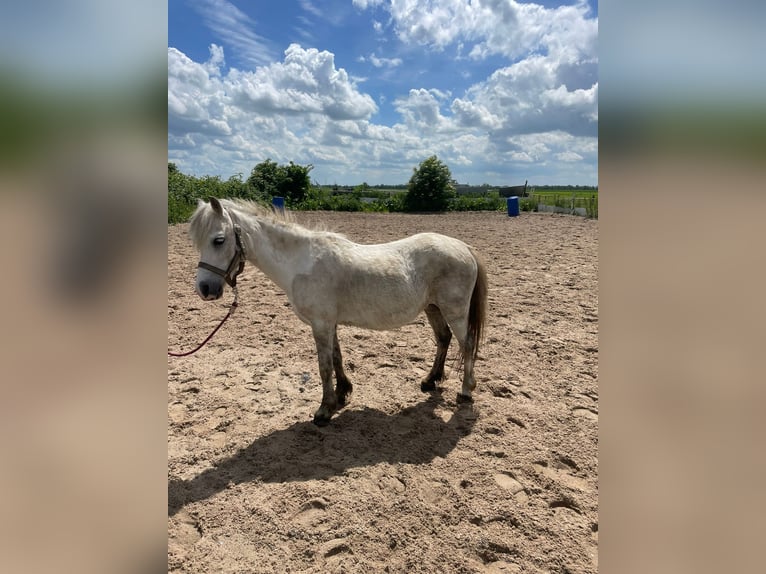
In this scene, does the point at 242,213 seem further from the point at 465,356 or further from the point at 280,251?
the point at 465,356

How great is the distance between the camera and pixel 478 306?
3.96 metres

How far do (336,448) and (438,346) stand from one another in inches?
60.6

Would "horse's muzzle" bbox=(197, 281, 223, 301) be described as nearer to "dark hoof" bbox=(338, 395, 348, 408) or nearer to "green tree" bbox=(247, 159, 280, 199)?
"dark hoof" bbox=(338, 395, 348, 408)

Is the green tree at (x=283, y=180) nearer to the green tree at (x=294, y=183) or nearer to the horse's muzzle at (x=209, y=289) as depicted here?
the green tree at (x=294, y=183)

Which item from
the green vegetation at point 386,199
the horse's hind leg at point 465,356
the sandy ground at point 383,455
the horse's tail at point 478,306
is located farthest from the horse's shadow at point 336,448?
the green vegetation at point 386,199

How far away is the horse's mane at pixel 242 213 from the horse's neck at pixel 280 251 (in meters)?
0.06

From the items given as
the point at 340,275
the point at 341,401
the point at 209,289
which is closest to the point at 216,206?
the point at 209,289

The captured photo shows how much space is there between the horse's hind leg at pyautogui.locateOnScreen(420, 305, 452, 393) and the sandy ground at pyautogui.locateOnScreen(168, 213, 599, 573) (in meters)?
0.13

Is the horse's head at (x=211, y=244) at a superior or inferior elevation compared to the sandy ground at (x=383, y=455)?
superior

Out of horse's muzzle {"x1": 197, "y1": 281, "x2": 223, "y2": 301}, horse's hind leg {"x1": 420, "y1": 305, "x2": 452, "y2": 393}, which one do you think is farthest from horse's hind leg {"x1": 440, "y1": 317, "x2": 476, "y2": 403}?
horse's muzzle {"x1": 197, "y1": 281, "x2": 223, "y2": 301}

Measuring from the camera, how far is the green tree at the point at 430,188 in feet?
92.3

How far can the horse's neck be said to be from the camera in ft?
11.1
